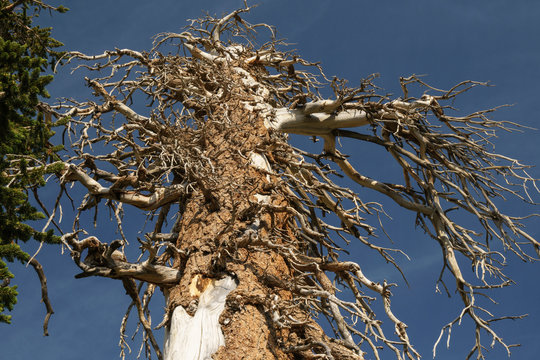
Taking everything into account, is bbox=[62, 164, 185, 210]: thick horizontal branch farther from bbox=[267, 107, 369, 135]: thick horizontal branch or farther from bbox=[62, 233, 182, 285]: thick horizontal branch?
bbox=[267, 107, 369, 135]: thick horizontal branch

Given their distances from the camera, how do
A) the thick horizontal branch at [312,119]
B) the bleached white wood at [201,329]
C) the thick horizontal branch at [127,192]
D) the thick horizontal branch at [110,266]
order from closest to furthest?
the bleached white wood at [201,329] → the thick horizontal branch at [110,266] → the thick horizontal branch at [127,192] → the thick horizontal branch at [312,119]

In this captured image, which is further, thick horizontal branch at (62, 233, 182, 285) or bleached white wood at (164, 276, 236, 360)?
thick horizontal branch at (62, 233, 182, 285)

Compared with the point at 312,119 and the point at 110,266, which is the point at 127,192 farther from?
the point at 312,119

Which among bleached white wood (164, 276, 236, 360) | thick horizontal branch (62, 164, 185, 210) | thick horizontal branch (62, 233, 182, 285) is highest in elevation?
thick horizontal branch (62, 164, 185, 210)

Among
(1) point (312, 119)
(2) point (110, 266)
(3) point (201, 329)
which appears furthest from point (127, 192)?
(1) point (312, 119)

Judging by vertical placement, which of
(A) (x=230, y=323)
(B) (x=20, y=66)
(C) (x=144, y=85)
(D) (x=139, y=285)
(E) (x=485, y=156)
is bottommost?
(A) (x=230, y=323)

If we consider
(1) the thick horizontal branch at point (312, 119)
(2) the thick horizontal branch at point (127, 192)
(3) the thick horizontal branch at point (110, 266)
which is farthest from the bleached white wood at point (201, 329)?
(1) the thick horizontal branch at point (312, 119)

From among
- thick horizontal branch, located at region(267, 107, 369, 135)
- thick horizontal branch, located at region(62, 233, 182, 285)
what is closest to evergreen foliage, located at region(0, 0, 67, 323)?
thick horizontal branch, located at region(62, 233, 182, 285)

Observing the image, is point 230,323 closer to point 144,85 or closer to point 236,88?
point 236,88

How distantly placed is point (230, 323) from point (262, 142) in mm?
2117

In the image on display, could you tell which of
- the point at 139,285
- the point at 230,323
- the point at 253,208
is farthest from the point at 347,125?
the point at 230,323

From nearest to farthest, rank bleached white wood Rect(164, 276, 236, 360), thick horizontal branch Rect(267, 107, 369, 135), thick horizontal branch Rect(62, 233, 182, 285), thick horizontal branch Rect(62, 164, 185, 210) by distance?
bleached white wood Rect(164, 276, 236, 360)
thick horizontal branch Rect(62, 233, 182, 285)
thick horizontal branch Rect(62, 164, 185, 210)
thick horizontal branch Rect(267, 107, 369, 135)

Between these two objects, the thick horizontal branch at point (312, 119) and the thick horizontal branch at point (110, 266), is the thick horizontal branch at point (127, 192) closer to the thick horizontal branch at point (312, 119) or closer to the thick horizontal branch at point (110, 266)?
the thick horizontal branch at point (110, 266)

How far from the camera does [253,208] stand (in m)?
4.22
